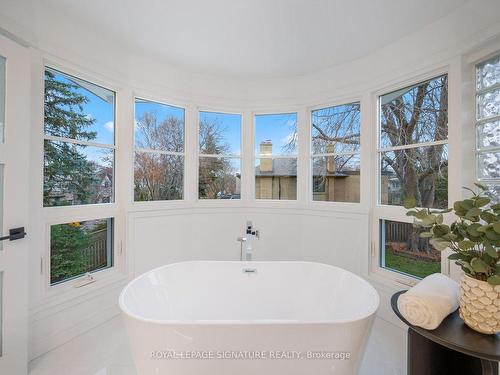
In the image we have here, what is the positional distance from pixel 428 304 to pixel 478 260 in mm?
275

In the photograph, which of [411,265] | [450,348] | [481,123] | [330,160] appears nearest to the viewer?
[450,348]

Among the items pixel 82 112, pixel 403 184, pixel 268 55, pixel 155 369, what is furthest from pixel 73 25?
pixel 403 184

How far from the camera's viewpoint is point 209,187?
2922 mm

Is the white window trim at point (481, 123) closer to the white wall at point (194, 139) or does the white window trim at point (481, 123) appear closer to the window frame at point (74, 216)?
the white wall at point (194, 139)

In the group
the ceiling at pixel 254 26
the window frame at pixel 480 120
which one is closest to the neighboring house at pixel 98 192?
the ceiling at pixel 254 26

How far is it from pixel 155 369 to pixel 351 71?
285 cm

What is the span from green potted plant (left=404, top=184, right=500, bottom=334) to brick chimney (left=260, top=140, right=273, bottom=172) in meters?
2.07

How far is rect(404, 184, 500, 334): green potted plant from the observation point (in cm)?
94

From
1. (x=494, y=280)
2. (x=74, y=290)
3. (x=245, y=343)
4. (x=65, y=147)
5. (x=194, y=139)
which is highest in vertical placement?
(x=194, y=139)

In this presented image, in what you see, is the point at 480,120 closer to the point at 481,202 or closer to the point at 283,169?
the point at 481,202

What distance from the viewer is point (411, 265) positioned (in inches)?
83.2

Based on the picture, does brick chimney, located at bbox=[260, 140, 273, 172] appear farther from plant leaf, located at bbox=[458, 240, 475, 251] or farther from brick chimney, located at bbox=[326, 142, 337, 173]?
plant leaf, located at bbox=[458, 240, 475, 251]

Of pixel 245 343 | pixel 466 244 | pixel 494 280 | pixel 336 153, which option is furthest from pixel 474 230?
pixel 336 153

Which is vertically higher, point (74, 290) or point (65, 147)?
point (65, 147)
